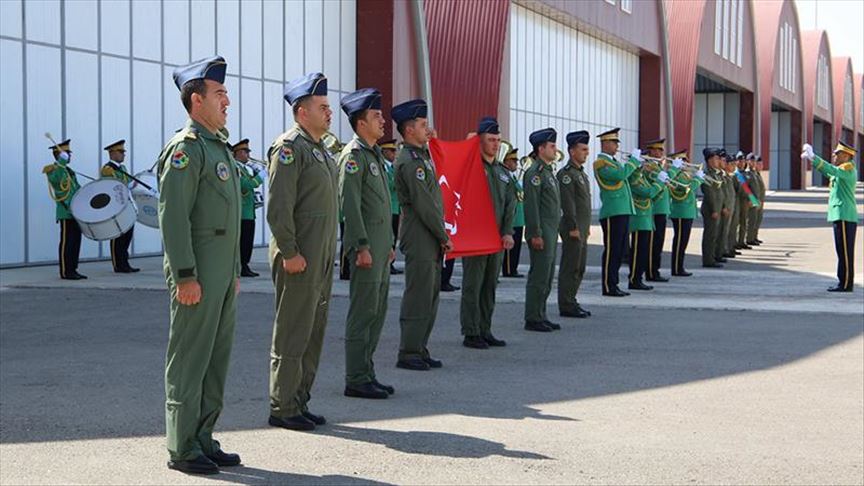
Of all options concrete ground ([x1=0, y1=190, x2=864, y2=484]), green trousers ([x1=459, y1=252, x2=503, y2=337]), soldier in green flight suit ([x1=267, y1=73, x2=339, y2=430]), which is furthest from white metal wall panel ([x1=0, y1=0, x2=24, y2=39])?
soldier in green flight suit ([x1=267, y1=73, x2=339, y2=430])

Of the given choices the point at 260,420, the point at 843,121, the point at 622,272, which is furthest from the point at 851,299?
the point at 843,121

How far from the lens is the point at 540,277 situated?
11.3 m

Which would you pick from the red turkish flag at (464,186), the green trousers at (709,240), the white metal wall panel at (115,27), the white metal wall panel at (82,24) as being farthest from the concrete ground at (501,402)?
the white metal wall panel at (115,27)

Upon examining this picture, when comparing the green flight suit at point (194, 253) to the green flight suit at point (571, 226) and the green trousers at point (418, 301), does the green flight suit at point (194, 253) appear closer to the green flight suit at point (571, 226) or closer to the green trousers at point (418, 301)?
the green trousers at point (418, 301)

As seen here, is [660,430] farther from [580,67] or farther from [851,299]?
[580,67]

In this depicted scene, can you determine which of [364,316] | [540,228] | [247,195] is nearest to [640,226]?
[540,228]

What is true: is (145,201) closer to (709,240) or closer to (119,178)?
(119,178)

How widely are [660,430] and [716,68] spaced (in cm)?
4957

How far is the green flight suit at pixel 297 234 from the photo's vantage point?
21.5 ft

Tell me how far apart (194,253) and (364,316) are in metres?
2.26

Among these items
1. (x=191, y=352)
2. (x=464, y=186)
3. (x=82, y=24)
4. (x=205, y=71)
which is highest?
(x=82, y=24)

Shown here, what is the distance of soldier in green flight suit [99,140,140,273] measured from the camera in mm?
16531

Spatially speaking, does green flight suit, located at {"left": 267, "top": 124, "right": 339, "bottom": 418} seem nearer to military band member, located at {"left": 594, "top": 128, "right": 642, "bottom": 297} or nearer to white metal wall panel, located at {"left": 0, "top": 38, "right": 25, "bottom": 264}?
military band member, located at {"left": 594, "top": 128, "right": 642, "bottom": 297}

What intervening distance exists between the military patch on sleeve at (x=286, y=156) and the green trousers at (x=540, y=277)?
4.94m
